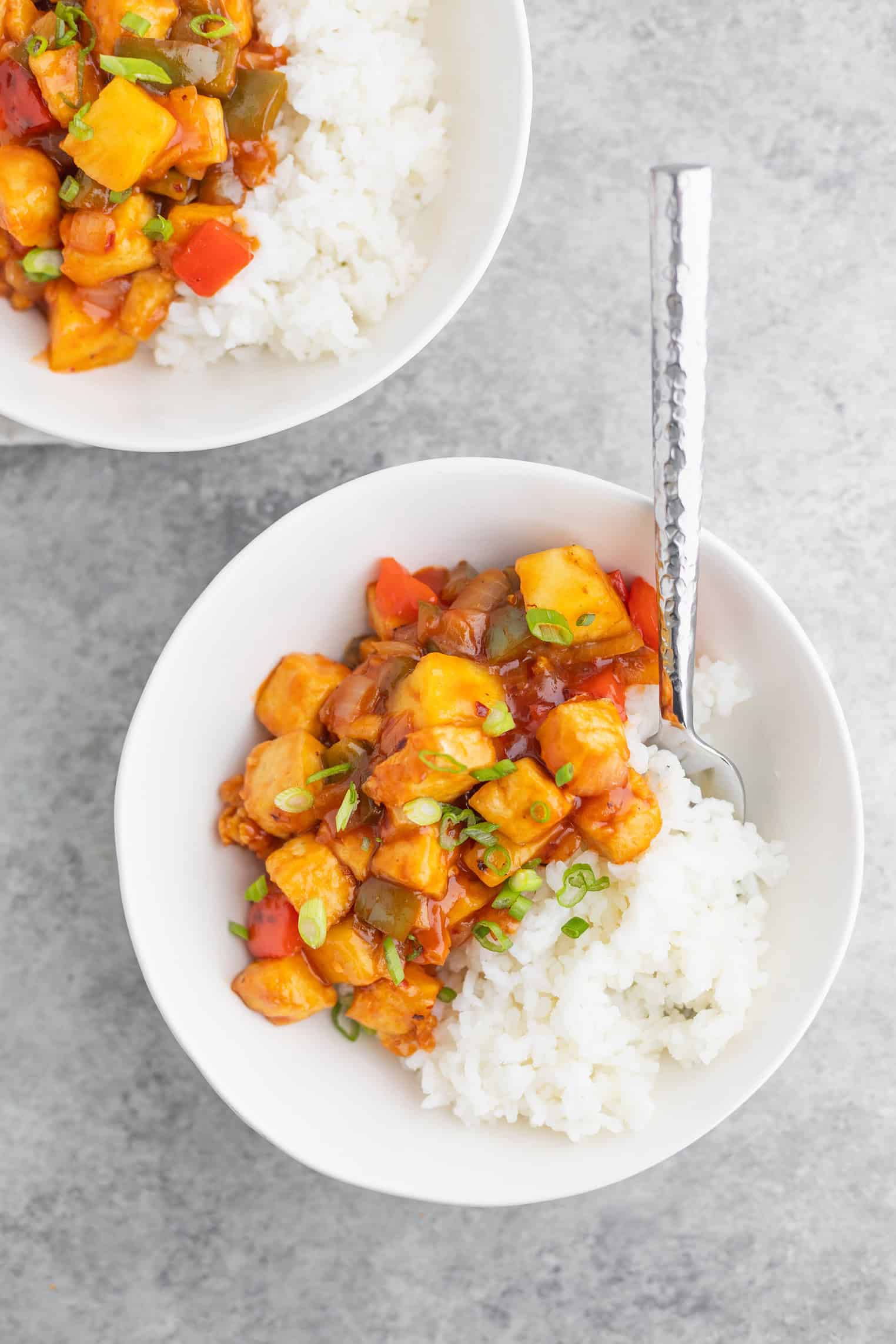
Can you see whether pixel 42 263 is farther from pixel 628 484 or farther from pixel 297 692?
pixel 628 484

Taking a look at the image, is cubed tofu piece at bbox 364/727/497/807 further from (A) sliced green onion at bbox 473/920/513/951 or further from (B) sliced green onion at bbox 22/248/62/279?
(B) sliced green onion at bbox 22/248/62/279

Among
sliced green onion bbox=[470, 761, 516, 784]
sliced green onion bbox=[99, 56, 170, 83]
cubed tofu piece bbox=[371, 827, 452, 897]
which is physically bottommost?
cubed tofu piece bbox=[371, 827, 452, 897]

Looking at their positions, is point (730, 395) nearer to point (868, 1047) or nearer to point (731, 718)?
point (731, 718)

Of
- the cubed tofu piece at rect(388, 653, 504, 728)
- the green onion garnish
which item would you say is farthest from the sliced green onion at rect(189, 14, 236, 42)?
the cubed tofu piece at rect(388, 653, 504, 728)

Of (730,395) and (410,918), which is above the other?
(730,395)

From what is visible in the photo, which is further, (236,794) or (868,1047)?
(868,1047)

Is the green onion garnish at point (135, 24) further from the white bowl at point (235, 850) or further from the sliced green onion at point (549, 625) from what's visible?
the sliced green onion at point (549, 625)

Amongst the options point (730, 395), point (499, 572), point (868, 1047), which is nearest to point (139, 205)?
point (499, 572)

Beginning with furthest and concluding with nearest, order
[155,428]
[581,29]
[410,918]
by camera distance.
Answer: [581,29]
[155,428]
[410,918]
